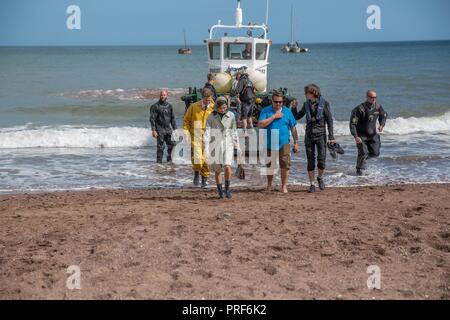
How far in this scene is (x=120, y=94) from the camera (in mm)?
33594

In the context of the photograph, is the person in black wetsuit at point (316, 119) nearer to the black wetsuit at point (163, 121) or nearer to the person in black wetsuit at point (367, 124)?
the person in black wetsuit at point (367, 124)

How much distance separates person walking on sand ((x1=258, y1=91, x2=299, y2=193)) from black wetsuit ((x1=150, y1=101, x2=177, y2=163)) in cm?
350

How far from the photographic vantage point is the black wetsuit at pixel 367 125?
10.4 m

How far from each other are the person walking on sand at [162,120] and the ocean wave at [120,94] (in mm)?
18774

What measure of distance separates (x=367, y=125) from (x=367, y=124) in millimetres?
23

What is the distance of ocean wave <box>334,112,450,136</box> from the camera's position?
18.5 metres

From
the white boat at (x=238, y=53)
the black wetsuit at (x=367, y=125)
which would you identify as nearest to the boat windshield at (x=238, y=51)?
the white boat at (x=238, y=53)

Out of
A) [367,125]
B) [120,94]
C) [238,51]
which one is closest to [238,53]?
[238,51]

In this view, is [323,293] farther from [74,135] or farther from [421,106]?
[421,106]

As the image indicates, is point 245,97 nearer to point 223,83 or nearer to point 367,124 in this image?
point 223,83

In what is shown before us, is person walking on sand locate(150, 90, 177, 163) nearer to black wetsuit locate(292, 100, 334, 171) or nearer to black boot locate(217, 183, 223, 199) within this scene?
black boot locate(217, 183, 223, 199)

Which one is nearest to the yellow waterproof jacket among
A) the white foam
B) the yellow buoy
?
the yellow buoy
